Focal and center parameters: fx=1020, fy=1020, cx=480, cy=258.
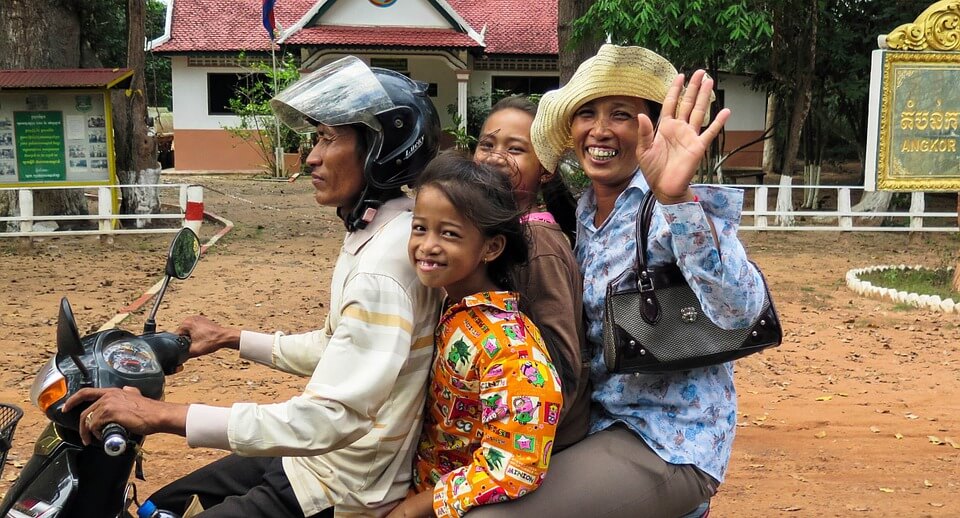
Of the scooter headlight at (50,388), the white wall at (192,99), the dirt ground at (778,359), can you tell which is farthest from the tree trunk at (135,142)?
the scooter headlight at (50,388)

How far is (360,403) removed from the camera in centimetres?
203

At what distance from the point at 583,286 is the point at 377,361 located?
0.60 meters

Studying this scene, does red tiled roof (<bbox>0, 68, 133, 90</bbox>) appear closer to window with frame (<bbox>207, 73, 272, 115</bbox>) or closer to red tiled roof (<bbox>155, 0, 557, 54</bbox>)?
red tiled roof (<bbox>155, 0, 557, 54</bbox>)

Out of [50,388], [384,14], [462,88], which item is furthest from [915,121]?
[384,14]

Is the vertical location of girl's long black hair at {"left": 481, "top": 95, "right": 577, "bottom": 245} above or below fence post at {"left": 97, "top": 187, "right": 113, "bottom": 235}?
above

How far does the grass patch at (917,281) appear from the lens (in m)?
10.0

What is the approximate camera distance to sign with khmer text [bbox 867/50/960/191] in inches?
423

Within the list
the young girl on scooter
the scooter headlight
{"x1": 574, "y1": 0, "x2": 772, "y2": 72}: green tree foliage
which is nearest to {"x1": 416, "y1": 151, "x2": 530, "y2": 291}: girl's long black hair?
the young girl on scooter

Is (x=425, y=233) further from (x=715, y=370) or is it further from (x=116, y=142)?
(x=116, y=142)

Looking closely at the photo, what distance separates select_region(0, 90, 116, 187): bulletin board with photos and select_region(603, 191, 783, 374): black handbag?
12.3 metres

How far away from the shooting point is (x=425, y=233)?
84.5 inches

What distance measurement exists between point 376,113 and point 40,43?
13.6 meters

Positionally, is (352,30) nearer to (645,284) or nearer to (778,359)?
(778,359)

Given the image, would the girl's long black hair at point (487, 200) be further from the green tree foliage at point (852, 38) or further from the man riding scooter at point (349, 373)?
the green tree foliage at point (852, 38)
